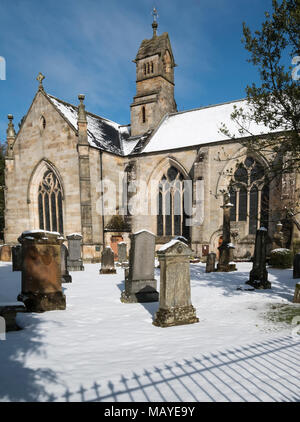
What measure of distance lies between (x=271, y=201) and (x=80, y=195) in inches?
505

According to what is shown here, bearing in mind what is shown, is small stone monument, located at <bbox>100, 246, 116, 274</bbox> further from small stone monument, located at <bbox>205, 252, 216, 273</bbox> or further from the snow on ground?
the snow on ground

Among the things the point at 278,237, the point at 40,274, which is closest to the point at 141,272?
the point at 40,274

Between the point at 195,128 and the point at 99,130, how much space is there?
8.39 m

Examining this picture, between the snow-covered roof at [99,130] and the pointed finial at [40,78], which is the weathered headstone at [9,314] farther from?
the pointed finial at [40,78]

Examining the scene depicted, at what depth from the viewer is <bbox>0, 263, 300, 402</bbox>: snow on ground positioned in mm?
3111

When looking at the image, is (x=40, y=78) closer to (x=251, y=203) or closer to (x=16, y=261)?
(x=16, y=261)

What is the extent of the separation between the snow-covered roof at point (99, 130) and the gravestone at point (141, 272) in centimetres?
1357

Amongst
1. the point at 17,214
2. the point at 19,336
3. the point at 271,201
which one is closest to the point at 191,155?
the point at 271,201

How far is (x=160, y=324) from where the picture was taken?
17.9 feet

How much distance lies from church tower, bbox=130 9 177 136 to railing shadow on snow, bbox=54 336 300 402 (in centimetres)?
2201

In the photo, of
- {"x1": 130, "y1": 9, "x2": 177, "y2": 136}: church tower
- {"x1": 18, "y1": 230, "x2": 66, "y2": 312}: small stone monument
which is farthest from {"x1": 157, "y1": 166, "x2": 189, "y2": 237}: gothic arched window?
{"x1": 18, "y1": 230, "x2": 66, "y2": 312}: small stone monument

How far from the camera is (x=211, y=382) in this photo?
3332mm

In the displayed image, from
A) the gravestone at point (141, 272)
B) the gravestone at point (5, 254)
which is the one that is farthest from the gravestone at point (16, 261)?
the gravestone at point (141, 272)
